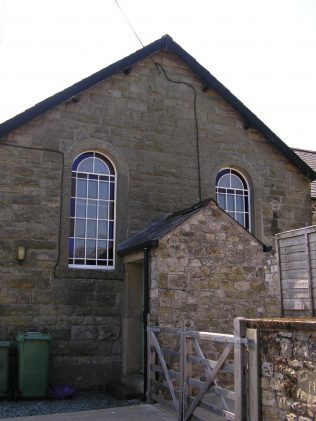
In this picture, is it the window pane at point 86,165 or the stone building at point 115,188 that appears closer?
the stone building at point 115,188

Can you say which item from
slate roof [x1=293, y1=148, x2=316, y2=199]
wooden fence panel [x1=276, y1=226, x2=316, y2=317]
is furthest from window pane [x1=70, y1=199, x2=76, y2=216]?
slate roof [x1=293, y1=148, x2=316, y2=199]

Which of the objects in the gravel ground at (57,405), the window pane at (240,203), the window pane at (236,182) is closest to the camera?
the gravel ground at (57,405)

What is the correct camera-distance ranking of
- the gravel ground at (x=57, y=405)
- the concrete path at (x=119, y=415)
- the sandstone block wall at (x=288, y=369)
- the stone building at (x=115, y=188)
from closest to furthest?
1. the sandstone block wall at (x=288, y=369)
2. the concrete path at (x=119, y=415)
3. the gravel ground at (x=57, y=405)
4. the stone building at (x=115, y=188)

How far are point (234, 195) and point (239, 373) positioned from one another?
22.7 ft

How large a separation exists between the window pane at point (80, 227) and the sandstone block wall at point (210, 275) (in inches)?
90.1

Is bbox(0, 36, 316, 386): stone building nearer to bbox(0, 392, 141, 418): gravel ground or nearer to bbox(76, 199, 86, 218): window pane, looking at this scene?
bbox(76, 199, 86, 218): window pane

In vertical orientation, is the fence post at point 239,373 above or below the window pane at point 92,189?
below

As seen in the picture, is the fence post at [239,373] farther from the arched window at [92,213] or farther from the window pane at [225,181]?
the window pane at [225,181]

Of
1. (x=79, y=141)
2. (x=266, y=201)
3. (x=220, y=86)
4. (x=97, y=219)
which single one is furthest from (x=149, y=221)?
(x=220, y=86)

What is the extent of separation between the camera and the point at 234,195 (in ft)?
39.7

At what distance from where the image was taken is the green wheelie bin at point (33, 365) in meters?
8.55

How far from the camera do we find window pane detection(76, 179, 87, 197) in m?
10.5

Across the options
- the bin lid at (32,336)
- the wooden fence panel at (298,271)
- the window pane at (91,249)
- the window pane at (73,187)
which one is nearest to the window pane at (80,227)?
the window pane at (91,249)

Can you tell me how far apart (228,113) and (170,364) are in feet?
22.1
